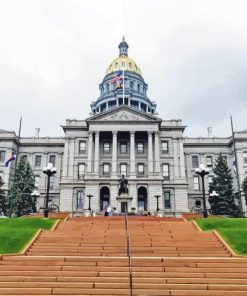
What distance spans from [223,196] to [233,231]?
32898mm

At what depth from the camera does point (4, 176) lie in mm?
→ 58094

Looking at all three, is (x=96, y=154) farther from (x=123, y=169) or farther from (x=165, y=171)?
(x=165, y=171)

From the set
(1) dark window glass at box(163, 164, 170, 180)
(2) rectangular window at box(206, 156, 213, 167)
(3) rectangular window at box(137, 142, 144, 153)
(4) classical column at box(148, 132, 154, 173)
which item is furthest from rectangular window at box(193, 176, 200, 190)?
(3) rectangular window at box(137, 142, 144, 153)

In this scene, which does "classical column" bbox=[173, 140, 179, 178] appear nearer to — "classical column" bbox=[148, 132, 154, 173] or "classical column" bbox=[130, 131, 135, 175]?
"classical column" bbox=[148, 132, 154, 173]

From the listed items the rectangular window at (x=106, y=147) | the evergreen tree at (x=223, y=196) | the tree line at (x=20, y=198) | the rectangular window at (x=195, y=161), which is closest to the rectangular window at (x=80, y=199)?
the tree line at (x=20, y=198)

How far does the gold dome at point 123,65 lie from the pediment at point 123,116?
2875 centimetres

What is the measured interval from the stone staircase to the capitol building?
101ft

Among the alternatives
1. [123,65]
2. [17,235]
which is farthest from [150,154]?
[17,235]

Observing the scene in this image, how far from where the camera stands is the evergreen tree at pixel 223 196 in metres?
50.2

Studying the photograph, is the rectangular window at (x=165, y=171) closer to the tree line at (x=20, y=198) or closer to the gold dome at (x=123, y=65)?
the tree line at (x=20, y=198)

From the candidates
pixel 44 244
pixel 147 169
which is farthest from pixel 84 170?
pixel 44 244

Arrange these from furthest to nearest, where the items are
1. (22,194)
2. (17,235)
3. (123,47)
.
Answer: (123,47) → (22,194) → (17,235)

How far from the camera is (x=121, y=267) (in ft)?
43.7

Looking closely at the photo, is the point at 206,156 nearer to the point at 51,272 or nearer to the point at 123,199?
the point at 123,199
